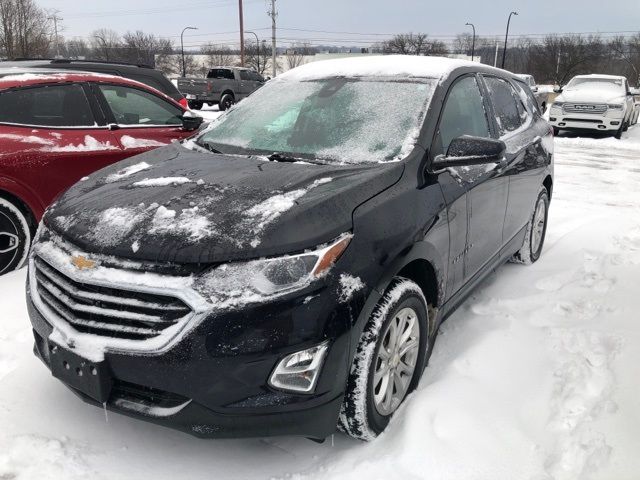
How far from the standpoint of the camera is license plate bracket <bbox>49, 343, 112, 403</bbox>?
208cm

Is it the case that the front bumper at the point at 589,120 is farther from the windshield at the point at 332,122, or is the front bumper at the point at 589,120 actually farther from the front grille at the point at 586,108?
the windshield at the point at 332,122

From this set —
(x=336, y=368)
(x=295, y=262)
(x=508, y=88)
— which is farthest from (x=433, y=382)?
(x=508, y=88)

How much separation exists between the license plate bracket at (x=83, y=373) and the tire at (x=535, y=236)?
144 inches

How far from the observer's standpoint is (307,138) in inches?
126

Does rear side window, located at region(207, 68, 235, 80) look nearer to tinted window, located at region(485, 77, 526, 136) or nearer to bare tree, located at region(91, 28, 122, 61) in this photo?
tinted window, located at region(485, 77, 526, 136)

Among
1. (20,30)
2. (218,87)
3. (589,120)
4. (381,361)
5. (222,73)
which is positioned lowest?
(381,361)

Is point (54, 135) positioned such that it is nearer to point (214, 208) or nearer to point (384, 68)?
point (384, 68)

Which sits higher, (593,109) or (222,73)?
(222,73)

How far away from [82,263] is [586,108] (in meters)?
16.5

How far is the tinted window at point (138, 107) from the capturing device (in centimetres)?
525

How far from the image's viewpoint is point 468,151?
2928 mm

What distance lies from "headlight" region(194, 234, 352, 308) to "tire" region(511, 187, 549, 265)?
10.1 feet

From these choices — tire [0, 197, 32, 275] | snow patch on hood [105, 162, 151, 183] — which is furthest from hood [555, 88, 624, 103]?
snow patch on hood [105, 162, 151, 183]

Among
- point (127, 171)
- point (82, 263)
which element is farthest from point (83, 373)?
point (127, 171)
